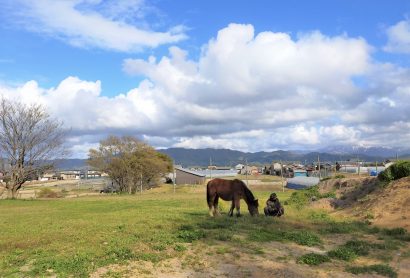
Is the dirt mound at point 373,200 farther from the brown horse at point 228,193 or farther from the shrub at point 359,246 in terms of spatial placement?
the brown horse at point 228,193

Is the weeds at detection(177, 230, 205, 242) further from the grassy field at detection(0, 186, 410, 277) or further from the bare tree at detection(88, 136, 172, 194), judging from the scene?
the bare tree at detection(88, 136, 172, 194)

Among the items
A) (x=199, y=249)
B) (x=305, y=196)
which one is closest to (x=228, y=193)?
(x=199, y=249)

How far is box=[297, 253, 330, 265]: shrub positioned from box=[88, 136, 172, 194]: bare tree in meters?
52.9

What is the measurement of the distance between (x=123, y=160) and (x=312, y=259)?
53285mm

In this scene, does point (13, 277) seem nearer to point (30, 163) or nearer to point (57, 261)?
point (57, 261)

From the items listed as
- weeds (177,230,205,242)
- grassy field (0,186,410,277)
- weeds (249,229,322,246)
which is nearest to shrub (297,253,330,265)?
grassy field (0,186,410,277)

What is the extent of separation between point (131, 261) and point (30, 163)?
1529 inches

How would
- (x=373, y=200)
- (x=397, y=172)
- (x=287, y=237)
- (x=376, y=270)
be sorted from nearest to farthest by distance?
(x=376, y=270) → (x=287, y=237) → (x=373, y=200) → (x=397, y=172)

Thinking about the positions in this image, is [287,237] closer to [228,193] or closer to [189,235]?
[189,235]

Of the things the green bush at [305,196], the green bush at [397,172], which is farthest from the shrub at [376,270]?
the green bush at [305,196]

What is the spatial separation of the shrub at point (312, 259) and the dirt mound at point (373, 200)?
6.46m

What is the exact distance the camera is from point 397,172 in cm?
2159

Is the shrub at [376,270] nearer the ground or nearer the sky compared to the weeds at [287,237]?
nearer the ground

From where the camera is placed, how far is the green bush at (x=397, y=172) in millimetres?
21234
